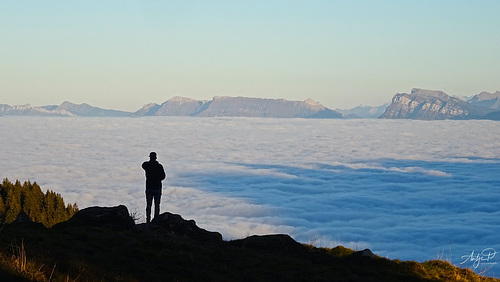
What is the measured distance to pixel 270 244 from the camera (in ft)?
55.2

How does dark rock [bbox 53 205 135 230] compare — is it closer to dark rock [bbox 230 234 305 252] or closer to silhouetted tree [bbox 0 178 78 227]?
dark rock [bbox 230 234 305 252]

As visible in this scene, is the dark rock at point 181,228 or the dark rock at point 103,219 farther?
the dark rock at point 181,228

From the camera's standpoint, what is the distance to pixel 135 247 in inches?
555

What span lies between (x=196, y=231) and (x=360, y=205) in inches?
6473

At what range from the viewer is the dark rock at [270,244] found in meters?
16.7

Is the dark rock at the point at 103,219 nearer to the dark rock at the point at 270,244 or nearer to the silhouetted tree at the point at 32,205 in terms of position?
the dark rock at the point at 270,244

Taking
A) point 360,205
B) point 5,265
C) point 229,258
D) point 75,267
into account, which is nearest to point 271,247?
point 229,258

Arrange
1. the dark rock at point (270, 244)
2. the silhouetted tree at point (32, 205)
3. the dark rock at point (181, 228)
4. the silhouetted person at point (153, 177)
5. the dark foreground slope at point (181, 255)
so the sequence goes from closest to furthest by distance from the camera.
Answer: the dark foreground slope at point (181, 255) < the dark rock at point (270, 244) < the dark rock at point (181, 228) < the silhouetted person at point (153, 177) < the silhouetted tree at point (32, 205)

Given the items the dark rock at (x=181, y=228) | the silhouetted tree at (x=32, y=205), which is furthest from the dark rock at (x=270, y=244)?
the silhouetted tree at (x=32, y=205)

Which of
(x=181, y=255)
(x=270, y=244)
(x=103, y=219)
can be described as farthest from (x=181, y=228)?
(x=181, y=255)

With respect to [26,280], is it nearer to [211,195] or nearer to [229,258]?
[229,258]

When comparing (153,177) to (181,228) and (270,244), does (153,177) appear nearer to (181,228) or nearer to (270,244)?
(181,228)

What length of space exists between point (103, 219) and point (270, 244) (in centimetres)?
600

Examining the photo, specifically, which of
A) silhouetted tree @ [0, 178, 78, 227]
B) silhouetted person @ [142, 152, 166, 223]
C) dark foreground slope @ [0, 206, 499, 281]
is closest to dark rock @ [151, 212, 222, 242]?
dark foreground slope @ [0, 206, 499, 281]
